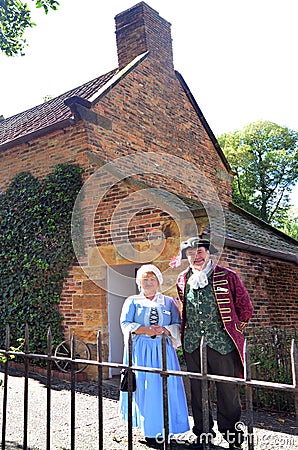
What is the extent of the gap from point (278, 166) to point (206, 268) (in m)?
24.0

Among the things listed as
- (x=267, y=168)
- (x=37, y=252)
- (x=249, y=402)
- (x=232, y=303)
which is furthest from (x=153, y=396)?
(x=267, y=168)

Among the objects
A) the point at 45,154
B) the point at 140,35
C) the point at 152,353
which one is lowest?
the point at 152,353

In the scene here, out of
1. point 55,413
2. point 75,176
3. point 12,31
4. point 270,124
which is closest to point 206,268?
point 55,413

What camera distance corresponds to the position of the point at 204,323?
3854 mm

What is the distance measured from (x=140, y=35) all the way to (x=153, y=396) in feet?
34.0

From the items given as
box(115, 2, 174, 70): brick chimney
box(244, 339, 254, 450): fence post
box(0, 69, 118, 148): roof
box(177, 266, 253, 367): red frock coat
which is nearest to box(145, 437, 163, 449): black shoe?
box(177, 266, 253, 367): red frock coat

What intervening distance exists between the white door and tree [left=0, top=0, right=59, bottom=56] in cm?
430

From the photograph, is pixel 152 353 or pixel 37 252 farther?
pixel 37 252

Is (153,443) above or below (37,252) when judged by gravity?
below

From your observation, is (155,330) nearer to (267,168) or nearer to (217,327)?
(217,327)

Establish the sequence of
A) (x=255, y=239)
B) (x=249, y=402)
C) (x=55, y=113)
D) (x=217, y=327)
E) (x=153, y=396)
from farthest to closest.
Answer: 1. (x=55, y=113)
2. (x=255, y=239)
3. (x=153, y=396)
4. (x=217, y=327)
5. (x=249, y=402)

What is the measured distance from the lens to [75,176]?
8453mm

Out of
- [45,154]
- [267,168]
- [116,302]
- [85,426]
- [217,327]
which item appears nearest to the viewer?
[217,327]

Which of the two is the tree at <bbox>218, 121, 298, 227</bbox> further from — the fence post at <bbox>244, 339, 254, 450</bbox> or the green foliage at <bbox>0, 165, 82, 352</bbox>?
the fence post at <bbox>244, 339, 254, 450</bbox>
